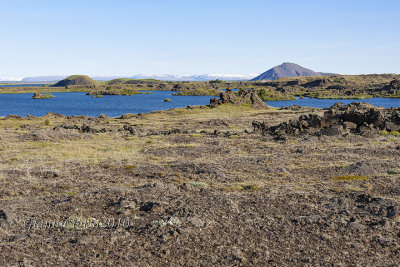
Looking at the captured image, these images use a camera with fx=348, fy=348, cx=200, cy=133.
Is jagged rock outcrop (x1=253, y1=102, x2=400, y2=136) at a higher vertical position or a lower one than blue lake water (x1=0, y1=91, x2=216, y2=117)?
higher

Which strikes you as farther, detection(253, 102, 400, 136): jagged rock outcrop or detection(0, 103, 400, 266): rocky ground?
detection(253, 102, 400, 136): jagged rock outcrop

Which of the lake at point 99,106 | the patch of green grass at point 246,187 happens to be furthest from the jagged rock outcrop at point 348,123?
the lake at point 99,106

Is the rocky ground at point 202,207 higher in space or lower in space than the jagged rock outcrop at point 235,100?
lower

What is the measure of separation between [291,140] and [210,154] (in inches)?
515

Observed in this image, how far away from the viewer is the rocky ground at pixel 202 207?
491 inches

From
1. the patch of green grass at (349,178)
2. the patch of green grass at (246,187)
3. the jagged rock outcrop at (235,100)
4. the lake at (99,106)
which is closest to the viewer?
the patch of green grass at (246,187)

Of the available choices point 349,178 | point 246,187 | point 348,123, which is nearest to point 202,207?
point 246,187

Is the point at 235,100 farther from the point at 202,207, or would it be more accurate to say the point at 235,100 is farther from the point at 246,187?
the point at 202,207

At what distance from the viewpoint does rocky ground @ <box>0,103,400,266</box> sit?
12.5 metres

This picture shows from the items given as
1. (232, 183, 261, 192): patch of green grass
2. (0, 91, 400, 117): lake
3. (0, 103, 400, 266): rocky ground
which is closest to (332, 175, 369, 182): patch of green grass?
(0, 103, 400, 266): rocky ground

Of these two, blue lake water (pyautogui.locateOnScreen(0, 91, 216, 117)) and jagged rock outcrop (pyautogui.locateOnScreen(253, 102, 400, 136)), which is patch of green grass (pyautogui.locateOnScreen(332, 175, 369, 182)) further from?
blue lake water (pyautogui.locateOnScreen(0, 91, 216, 117))

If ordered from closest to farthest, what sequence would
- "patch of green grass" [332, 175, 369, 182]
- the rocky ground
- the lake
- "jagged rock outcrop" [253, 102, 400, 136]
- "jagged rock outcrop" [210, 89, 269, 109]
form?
the rocky ground → "patch of green grass" [332, 175, 369, 182] → "jagged rock outcrop" [253, 102, 400, 136] → "jagged rock outcrop" [210, 89, 269, 109] → the lake

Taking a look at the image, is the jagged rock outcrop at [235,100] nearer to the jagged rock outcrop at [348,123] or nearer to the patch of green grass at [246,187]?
the jagged rock outcrop at [348,123]

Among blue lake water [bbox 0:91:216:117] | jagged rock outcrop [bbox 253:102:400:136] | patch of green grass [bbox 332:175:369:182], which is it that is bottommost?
blue lake water [bbox 0:91:216:117]
